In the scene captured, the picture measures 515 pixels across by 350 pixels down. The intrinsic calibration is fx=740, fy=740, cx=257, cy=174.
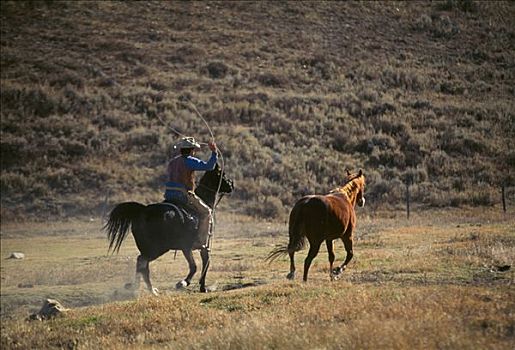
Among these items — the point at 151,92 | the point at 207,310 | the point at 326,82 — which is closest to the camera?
the point at 207,310

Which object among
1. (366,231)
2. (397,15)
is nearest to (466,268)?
(366,231)

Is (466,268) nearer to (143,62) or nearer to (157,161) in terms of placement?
(157,161)

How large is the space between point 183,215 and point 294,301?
363 centimetres

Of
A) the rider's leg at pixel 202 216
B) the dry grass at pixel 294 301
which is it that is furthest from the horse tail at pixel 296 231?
the rider's leg at pixel 202 216

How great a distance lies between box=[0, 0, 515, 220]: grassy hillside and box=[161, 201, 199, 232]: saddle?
A: 21.7 m

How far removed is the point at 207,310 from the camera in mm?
11922

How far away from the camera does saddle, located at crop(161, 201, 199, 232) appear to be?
559 inches

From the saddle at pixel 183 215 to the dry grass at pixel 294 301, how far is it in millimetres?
1336

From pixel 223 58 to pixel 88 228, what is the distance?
28956 millimetres

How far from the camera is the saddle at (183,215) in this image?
14203mm

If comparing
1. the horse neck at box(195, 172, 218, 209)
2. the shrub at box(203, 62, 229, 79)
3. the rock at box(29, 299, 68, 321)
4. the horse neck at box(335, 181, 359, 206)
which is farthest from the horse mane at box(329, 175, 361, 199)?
the shrub at box(203, 62, 229, 79)

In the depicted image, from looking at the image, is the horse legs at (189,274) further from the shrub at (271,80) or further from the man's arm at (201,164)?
the shrub at (271,80)

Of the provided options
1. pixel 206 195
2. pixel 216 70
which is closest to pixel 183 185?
pixel 206 195

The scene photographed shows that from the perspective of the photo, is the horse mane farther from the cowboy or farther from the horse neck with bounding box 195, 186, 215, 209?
the cowboy
